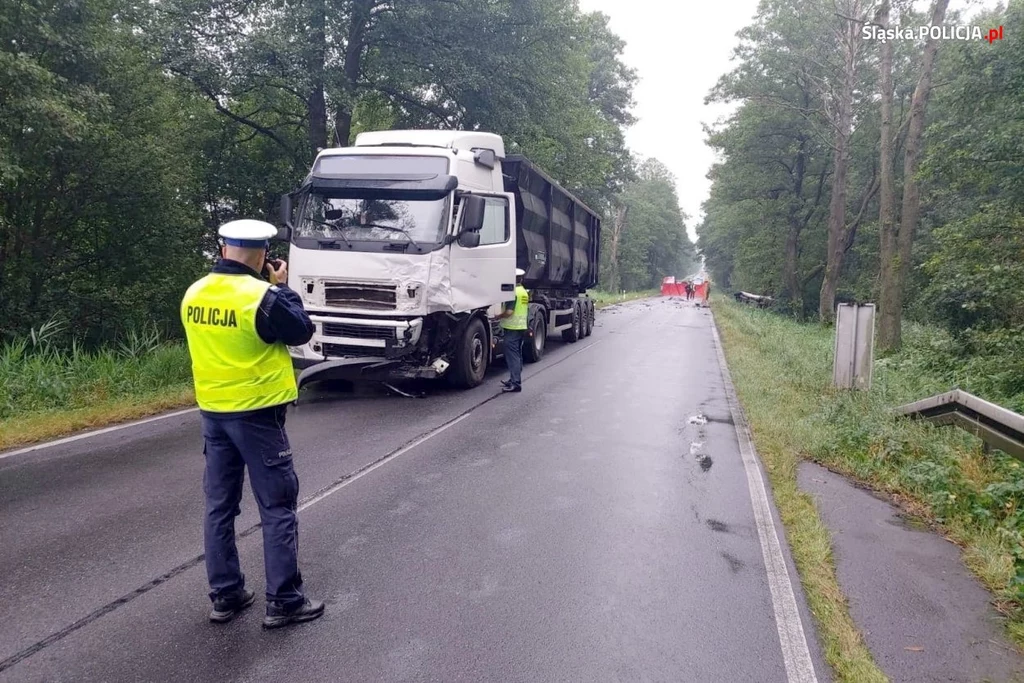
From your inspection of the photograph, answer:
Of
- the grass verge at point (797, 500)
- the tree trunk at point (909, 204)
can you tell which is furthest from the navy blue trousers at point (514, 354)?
the tree trunk at point (909, 204)

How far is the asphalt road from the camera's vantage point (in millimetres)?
3377

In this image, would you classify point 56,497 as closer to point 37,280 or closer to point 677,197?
point 37,280

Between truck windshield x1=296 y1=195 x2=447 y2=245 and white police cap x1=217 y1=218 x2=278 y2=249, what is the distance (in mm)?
5720

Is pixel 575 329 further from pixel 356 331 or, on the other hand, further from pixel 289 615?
pixel 289 615

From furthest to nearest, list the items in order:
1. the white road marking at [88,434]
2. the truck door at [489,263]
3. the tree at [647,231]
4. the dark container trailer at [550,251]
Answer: the tree at [647,231], the dark container trailer at [550,251], the truck door at [489,263], the white road marking at [88,434]

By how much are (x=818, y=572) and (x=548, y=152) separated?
19085 millimetres

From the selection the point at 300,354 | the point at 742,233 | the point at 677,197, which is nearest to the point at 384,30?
the point at 300,354

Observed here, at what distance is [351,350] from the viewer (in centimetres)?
917

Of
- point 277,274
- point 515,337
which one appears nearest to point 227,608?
point 277,274

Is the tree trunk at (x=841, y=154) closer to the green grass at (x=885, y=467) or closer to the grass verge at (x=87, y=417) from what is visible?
the green grass at (x=885, y=467)

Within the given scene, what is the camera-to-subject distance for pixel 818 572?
4.49 metres

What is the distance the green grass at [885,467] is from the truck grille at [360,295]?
4701mm

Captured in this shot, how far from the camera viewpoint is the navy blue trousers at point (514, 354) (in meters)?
10.6

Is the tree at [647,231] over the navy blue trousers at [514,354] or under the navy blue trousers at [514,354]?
over
